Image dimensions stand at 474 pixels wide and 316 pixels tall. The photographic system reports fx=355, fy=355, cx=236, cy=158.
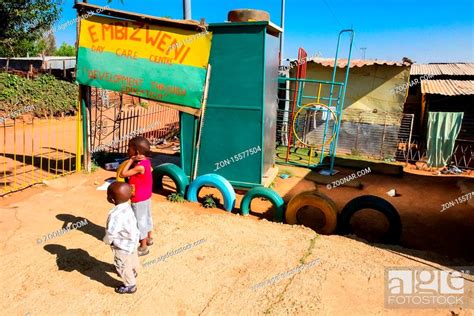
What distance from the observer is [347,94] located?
14.3 meters

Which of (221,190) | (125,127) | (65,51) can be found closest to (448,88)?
(221,190)

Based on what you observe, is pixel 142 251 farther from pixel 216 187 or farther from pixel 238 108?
pixel 238 108

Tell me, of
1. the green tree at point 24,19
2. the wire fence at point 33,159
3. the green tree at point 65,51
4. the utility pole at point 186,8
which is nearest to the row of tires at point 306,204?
the wire fence at point 33,159

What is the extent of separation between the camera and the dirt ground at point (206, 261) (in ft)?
12.3

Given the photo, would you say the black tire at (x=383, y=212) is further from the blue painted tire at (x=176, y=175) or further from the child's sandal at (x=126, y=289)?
the child's sandal at (x=126, y=289)

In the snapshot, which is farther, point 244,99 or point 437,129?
point 437,129

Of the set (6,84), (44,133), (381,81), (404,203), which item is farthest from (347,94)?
(6,84)

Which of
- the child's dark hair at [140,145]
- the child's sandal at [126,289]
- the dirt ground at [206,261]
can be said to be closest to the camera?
the dirt ground at [206,261]

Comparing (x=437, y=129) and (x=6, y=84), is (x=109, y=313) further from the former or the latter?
(x=6, y=84)

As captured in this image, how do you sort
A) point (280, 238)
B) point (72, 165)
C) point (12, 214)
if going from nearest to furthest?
point (280, 238) < point (12, 214) < point (72, 165)

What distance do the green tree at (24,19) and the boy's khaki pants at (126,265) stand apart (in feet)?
61.4

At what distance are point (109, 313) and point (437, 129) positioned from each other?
12145 millimetres

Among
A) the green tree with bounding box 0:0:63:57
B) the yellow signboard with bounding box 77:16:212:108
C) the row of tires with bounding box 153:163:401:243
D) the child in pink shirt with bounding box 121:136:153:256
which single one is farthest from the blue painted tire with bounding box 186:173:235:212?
the green tree with bounding box 0:0:63:57

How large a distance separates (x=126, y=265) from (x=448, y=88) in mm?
15509
